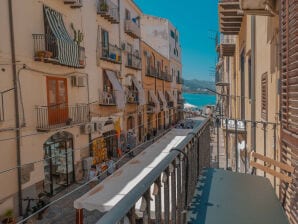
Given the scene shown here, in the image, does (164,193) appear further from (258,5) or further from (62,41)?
(62,41)

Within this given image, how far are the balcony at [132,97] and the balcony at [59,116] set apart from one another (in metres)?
8.00

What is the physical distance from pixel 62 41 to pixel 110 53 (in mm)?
7391

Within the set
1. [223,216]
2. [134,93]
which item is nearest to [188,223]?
[223,216]

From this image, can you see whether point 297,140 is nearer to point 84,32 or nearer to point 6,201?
point 6,201

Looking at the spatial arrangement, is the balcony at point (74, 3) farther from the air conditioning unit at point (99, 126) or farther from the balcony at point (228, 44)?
the balcony at point (228, 44)

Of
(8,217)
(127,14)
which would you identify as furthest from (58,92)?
(127,14)

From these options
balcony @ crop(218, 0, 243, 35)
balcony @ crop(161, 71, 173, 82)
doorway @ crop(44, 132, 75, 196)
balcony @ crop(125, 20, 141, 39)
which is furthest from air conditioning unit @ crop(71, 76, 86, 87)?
balcony @ crop(161, 71, 173, 82)

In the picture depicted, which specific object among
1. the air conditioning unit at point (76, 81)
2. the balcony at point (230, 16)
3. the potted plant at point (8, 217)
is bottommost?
the potted plant at point (8, 217)

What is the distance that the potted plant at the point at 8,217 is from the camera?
1002 cm

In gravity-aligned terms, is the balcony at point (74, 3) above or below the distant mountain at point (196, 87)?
above

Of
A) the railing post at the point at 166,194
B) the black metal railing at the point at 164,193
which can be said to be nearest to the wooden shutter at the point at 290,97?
the black metal railing at the point at 164,193

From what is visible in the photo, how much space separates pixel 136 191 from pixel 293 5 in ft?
10.9

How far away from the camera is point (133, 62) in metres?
25.0

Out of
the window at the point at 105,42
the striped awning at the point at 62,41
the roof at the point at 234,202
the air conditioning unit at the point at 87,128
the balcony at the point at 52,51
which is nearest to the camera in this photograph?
the roof at the point at 234,202
